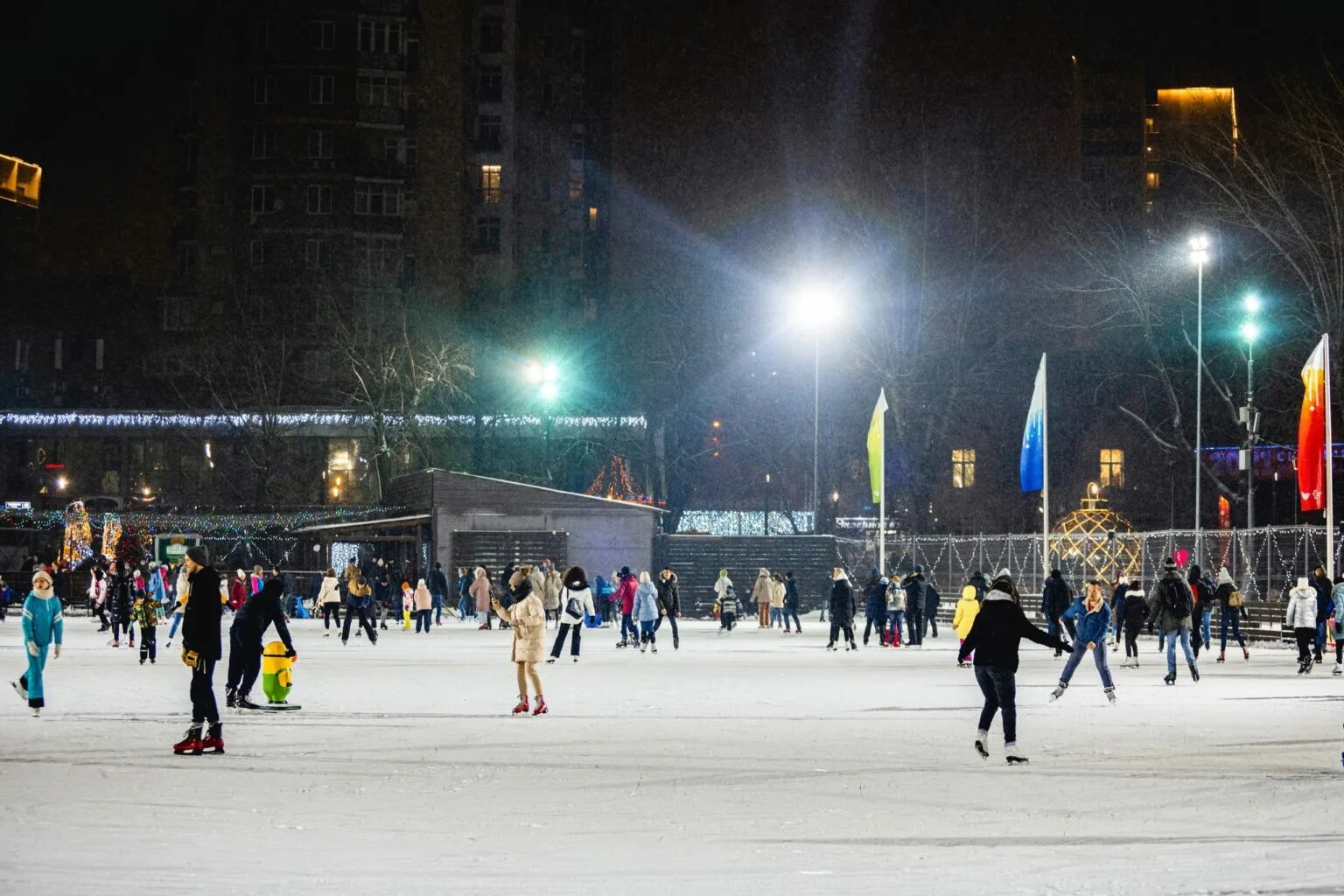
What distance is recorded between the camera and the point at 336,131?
88875 millimetres

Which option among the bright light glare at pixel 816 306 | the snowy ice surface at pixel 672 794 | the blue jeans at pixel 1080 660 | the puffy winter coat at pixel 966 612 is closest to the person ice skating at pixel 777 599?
the bright light glare at pixel 816 306

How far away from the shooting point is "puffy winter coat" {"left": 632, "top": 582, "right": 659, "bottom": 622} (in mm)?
36781

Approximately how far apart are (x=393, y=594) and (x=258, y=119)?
3930 cm

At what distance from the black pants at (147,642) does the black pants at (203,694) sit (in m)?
14.7

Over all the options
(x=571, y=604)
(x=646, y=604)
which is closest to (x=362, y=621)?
(x=646, y=604)

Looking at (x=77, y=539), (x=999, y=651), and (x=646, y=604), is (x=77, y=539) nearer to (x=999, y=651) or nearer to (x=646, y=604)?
(x=646, y=604)

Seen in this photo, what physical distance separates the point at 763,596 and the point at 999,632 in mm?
35891

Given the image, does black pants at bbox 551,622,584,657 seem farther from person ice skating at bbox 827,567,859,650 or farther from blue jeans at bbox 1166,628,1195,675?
blue jeans at bbox 1166,628,1195,675

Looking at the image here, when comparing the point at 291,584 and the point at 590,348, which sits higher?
the point at 590,348

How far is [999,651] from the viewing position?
1537 centimetres

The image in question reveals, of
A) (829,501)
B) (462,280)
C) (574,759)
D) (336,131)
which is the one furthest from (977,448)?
(574,759)

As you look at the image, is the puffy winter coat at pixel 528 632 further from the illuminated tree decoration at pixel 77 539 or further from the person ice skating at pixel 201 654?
the illuminated tree decoration at pixel 77 539

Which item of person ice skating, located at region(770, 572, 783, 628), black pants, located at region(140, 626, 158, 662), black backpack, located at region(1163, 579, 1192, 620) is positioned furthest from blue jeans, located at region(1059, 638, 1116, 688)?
person ice skating, located at region(770, 572, 783, 628)

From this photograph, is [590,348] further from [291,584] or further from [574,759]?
[574,759]
